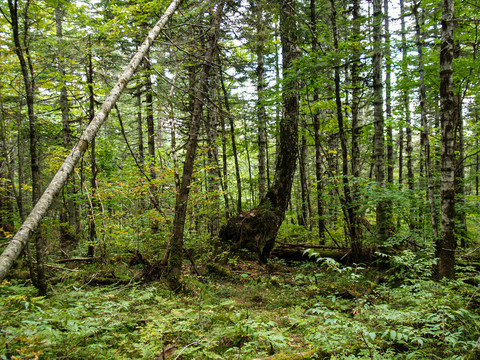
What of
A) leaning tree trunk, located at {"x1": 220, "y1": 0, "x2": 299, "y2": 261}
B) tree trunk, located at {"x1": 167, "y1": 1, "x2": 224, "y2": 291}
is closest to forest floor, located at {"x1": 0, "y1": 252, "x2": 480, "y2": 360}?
tree trunk, located at {"x1": 167, "y1": 1, "x2": 224, "y2": 291}

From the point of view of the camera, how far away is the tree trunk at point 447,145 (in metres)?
4.51

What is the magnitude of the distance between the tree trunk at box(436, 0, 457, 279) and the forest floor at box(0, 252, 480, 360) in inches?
19.7

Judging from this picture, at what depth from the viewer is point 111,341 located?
11.7 feet

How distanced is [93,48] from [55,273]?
6.31 meters

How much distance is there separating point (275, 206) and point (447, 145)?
4.86 m

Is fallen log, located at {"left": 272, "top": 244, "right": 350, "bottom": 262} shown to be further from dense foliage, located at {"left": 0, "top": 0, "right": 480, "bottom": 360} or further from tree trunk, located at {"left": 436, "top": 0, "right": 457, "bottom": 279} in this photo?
tree trunk, located at {"left": 436, "top": 0, "right": 457, "bottom": 279}

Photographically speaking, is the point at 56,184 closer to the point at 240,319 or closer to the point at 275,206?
the point at 240,319

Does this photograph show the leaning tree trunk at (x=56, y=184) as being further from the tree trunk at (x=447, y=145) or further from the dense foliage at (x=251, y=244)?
the tree trunk at (x=447, y=145)

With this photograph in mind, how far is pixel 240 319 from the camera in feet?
13.3

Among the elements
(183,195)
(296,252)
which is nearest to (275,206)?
(296,252)

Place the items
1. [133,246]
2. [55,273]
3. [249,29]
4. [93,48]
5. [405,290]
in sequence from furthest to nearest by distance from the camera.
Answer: [133,246], [93,48], [249,29], [55,273], [405,290]

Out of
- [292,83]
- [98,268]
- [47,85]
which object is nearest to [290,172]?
[292,83]

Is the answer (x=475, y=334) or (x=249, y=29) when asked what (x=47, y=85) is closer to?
(x=249, y=29)

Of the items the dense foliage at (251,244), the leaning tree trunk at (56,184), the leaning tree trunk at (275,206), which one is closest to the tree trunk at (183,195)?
the dense foliage at (251,244)
